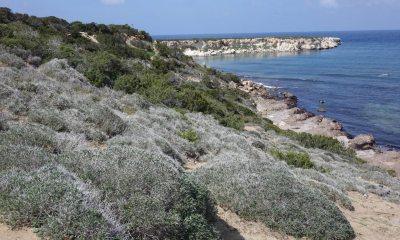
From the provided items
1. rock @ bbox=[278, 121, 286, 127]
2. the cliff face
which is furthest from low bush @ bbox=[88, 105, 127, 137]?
the cliff face

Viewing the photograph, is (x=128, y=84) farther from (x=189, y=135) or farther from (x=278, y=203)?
(x=278, y=203)

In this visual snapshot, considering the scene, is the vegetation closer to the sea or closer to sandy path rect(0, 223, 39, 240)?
sandy path rect(0, 223, 39, 240)

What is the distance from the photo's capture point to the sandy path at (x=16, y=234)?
280cm

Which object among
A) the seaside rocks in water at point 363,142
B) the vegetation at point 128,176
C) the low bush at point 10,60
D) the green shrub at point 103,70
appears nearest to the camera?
the vegetation at point 128,176

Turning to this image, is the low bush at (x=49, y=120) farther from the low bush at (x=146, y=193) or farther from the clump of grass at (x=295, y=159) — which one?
the clump of grass at (x=295, y=159)

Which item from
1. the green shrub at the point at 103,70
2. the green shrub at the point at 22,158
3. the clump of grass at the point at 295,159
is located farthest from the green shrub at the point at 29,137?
the clump of grass at the point at 295,159

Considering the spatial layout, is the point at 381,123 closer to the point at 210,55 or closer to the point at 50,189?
the point at 50,189

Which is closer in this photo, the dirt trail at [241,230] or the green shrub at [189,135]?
the dirt trail at [241,230]

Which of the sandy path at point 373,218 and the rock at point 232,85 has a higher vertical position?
the rock at point 232,85

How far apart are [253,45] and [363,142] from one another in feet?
312

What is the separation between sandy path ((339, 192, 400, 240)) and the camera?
6.06 meters

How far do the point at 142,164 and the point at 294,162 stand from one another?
8.78 m

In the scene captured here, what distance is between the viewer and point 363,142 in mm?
21094

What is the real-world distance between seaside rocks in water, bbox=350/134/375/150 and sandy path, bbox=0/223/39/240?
75.6 ft
